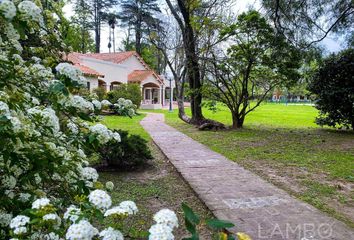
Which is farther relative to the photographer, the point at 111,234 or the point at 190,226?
the point at 190,226

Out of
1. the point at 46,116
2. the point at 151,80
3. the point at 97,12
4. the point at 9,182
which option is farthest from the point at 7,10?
the point at 97,12

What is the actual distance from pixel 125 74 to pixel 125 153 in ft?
→ 78.3

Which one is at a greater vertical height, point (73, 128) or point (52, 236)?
point (73, 128)

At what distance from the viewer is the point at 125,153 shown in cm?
577

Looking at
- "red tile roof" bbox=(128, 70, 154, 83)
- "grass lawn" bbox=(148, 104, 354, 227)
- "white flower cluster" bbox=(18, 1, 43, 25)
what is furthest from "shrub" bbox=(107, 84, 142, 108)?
"white flower cluster" bbox=(18, 1, 43, 25)

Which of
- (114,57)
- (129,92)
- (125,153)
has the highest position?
(114,57)

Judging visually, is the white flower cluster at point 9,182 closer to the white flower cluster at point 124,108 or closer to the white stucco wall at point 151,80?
the white flower cluster at point 124,108

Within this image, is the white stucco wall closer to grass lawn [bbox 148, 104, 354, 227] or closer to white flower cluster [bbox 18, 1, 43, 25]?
grass lawn [bbox 148, 104, 354, 227]

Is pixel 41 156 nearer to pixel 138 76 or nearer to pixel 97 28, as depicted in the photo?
pixel 138 76

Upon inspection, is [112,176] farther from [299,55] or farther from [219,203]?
[299,55]

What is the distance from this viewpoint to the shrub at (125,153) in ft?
18.6

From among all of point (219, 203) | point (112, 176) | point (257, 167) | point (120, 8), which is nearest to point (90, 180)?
point (219, 203)

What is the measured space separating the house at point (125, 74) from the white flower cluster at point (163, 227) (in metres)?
22.8

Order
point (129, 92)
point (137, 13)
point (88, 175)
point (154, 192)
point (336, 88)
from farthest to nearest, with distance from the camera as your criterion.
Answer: point (137, 13)
point (129, 92)
point (336, 88)
point (154, 192)
point (88, 175)
